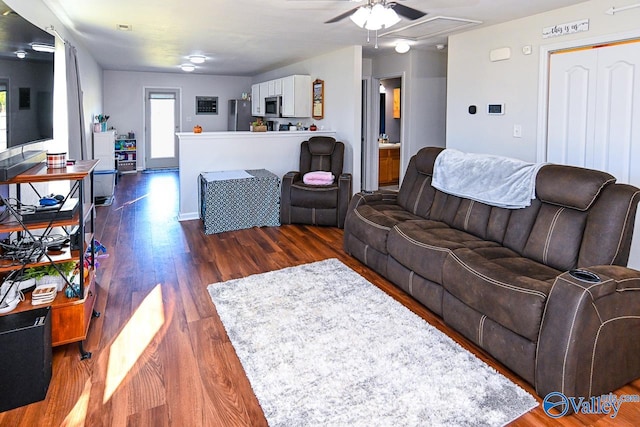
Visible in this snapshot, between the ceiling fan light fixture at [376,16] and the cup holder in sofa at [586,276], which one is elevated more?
the ceiling fan light fixture at [376,16]

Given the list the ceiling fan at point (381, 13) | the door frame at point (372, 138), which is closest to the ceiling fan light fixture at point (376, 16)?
the ceiling fan at point (381, 13)

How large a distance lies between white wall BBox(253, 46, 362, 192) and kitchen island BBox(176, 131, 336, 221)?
1.77 feet

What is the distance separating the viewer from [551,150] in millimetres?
4152

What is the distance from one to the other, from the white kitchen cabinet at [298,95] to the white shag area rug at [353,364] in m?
4.23

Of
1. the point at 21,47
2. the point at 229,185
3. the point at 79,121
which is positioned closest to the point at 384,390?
the point at 21,47

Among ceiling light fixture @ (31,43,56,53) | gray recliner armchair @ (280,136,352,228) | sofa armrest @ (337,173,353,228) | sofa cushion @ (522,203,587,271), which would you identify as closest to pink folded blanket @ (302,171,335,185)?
gray recliner armchair @ (280,136,352,228)

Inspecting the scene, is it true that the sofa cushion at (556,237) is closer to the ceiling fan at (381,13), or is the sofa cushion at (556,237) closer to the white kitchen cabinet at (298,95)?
the ceiling fan at (381,13)

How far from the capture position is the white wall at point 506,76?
12.2 feet

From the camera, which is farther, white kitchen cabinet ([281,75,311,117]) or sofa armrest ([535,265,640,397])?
white kitchen cabinet ([281,75,311,117])

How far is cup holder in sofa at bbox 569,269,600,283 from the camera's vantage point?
1.97 m

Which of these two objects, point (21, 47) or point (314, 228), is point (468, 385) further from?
point (314, 228)

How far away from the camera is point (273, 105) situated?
7836 millimetres

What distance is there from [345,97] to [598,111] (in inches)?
130

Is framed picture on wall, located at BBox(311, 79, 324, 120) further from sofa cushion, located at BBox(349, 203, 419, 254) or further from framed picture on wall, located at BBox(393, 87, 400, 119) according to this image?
sofa cushion, located at BBox(349, 203, 419, 254)
